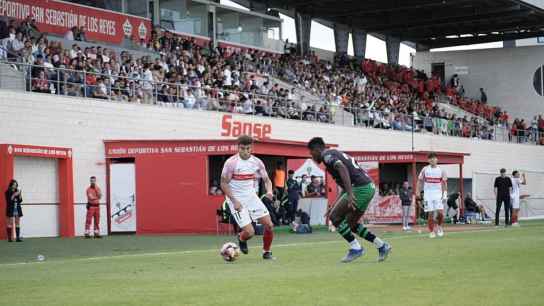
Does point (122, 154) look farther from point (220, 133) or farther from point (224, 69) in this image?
point (224, 69)

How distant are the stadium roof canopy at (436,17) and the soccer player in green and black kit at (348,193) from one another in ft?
131

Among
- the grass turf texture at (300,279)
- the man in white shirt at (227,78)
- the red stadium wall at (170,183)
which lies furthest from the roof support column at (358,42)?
the grass turf texture at (300,279)

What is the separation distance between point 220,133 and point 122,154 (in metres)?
5.58

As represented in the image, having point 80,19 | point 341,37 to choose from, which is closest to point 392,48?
point 341,37

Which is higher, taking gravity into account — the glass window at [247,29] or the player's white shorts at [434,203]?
the glass window at [247,29]

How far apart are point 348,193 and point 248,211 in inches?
109

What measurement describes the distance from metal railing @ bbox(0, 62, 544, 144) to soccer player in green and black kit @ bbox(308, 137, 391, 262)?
1663cm

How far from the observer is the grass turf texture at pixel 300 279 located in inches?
382

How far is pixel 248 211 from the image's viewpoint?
17.0m

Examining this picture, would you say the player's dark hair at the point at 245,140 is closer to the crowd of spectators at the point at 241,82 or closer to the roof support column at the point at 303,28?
the crowd of spectators at the point at 241,82

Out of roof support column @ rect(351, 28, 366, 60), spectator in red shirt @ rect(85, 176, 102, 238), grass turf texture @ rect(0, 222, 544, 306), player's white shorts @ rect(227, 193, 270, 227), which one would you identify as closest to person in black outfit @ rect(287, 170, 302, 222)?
spectator in red shirt @ rect(85, 176, 102, 238)

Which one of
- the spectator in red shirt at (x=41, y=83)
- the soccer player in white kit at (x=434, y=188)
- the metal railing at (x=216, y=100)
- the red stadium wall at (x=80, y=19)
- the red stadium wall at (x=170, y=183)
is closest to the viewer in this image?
the soccer player in white kit at (x=434, y=188)

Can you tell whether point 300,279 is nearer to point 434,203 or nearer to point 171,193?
point 434,203

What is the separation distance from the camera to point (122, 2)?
4259 centimetres
